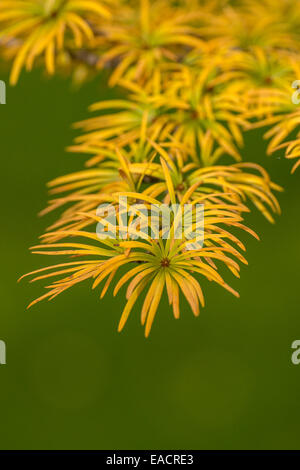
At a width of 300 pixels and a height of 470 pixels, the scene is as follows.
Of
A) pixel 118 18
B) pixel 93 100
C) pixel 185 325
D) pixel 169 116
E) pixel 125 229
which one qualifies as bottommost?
pixel 125 229

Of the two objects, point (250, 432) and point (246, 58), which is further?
point (250, 432)

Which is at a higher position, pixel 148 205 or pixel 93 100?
pixel 93 100

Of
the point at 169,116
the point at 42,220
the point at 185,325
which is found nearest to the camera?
the point at 169,116

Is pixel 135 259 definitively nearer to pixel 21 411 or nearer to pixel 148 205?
pixel 148 205

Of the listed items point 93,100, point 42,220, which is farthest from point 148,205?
point 93,100

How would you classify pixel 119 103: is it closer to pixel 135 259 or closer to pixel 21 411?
pixel 135 259

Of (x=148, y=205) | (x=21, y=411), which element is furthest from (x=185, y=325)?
(x=148, y=205)

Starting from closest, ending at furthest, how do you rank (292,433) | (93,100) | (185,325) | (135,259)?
(135,259) → (292,433) → (185,325) → (93,100)

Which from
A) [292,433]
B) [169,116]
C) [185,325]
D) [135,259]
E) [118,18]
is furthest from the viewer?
[185,325]

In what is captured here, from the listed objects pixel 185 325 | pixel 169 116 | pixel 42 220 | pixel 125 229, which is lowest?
pixel 125 229
